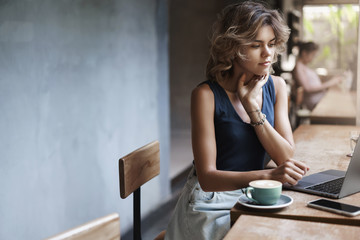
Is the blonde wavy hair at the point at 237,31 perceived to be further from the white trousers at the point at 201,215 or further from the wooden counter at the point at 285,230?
the wooden counter at the point at 285,230

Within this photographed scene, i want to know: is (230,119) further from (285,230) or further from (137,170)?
(285,230)

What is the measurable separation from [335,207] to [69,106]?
63.5 inches

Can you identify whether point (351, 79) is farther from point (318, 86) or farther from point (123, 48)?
point (123, 48)

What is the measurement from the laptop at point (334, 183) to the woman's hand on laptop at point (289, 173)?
6cm

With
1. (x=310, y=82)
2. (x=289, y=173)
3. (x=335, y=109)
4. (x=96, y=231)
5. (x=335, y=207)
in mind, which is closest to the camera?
(x=96, y=231)

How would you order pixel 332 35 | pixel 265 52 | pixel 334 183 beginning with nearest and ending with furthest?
pixel 334 183, pixel 265 52, pixel 332 35

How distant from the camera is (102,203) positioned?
9.55 feet

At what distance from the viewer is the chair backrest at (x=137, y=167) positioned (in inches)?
64.6

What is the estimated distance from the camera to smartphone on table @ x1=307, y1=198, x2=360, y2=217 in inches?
50.6

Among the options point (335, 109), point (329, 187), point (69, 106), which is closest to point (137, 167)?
point (329, 187)

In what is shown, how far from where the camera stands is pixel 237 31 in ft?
5.69

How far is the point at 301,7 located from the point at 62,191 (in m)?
4.07

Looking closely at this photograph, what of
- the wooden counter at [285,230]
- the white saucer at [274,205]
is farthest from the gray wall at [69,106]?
the wooden counter at [285,230]

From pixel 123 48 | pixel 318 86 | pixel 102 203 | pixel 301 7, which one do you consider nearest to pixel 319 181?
pixel 102 203
